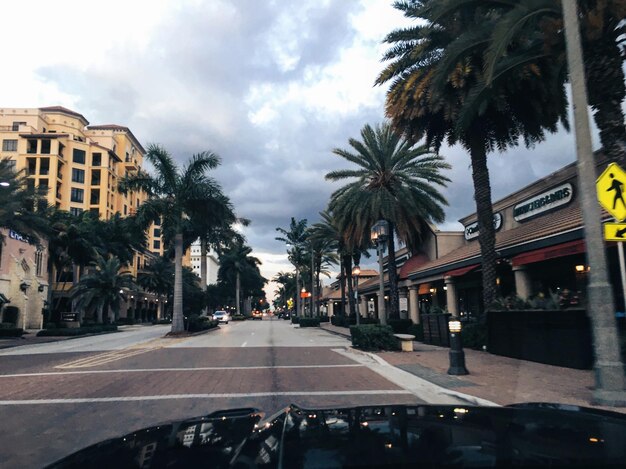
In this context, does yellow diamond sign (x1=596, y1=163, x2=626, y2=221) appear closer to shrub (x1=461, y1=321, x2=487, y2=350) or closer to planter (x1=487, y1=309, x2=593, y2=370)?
planter (x1=487, y1=309, x2=593, y2=370)

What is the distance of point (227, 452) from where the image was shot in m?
2.33

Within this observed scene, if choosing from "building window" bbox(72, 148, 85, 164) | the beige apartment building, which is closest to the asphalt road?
the beige apartment building

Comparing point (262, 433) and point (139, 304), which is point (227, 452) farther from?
point (139, 304)

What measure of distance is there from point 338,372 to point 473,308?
1670 centimetres

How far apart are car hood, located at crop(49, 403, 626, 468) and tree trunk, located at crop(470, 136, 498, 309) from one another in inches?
562

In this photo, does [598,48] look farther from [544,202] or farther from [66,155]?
[66,155]

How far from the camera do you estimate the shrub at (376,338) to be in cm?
1703

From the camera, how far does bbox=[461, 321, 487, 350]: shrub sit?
16047mm

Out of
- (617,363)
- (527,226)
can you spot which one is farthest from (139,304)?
(617,363)

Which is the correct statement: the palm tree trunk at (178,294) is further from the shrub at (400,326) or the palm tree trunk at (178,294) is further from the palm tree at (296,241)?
the palm tree at (296,241)

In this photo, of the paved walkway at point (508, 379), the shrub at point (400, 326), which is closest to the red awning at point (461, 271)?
the shrub at point (400, 326)

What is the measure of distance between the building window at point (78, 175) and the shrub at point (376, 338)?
68.4 meters

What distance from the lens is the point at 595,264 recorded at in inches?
291

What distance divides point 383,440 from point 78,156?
3198 inches
